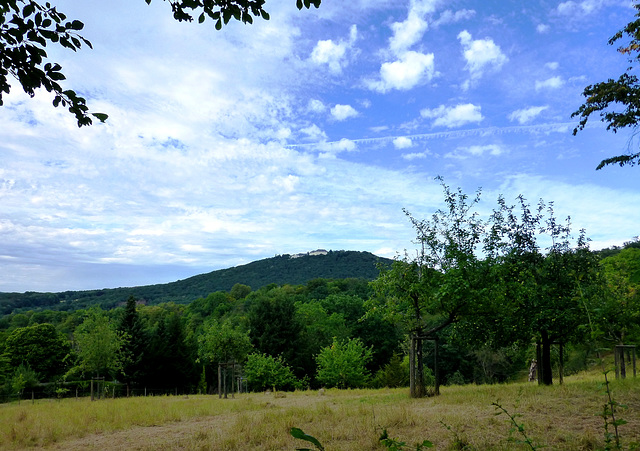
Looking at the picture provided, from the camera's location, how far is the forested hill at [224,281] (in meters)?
101

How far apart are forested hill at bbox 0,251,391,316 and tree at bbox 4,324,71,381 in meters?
49.6

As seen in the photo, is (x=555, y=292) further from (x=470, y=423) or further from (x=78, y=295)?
(x=78, y=295)

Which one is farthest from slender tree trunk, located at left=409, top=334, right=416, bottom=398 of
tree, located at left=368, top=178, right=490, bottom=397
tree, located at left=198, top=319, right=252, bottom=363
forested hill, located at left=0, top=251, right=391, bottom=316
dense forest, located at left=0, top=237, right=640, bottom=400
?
forested hill, located at left=0, top=251, right=391, bottom=316

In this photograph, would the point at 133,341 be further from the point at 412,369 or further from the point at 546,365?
the point at 546,365

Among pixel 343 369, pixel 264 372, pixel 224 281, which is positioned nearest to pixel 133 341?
pixel 264 372

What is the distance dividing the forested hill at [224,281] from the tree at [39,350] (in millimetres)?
49550

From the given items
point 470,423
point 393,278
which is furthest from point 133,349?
point 470,423

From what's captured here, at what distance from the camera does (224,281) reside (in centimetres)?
11138

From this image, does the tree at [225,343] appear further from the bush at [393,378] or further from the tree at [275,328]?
the tree at [275,328]

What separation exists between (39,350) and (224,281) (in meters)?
63.7

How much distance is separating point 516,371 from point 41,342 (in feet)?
180

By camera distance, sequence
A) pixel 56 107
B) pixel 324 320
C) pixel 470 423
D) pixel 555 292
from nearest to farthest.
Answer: pixel 56 107 → pixel 470 423 → pixel 555 292 → pixel 324 320

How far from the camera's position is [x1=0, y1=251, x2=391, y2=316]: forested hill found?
101 metres

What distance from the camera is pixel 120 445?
362 inches
